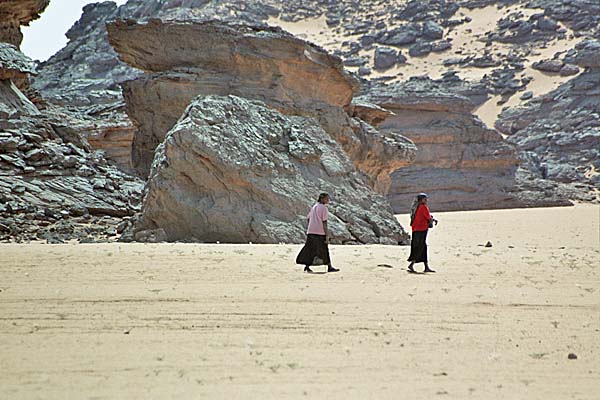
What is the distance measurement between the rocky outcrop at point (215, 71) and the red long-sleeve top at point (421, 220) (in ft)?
25.0

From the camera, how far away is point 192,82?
15156 millimetres

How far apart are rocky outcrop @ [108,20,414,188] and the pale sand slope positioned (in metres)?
7.57

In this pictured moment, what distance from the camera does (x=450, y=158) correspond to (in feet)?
92.5

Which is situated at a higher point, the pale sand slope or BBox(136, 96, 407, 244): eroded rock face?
BBox(136, 96, 407, 244): eroded rock face

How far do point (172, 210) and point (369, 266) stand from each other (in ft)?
12.7

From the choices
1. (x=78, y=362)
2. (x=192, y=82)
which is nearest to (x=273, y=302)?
(x=78, y=362)

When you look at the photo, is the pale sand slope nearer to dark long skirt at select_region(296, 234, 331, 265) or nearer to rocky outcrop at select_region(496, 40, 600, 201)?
dark long skirt at select_region(296, 234, 331, 265)

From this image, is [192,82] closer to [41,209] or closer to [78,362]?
[41,209]

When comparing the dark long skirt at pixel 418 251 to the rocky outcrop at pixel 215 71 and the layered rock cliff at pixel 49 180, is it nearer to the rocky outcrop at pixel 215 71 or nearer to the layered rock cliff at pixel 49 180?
the layered rock cliff at pixel 49 180

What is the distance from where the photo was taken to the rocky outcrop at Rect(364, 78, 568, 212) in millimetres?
27484

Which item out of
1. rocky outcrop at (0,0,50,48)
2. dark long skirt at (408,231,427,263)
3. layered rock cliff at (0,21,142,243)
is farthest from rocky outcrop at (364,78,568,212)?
dark long skirt at (408,231,427,263)

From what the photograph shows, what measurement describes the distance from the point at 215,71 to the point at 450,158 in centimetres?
1508

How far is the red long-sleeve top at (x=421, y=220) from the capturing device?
787 cm

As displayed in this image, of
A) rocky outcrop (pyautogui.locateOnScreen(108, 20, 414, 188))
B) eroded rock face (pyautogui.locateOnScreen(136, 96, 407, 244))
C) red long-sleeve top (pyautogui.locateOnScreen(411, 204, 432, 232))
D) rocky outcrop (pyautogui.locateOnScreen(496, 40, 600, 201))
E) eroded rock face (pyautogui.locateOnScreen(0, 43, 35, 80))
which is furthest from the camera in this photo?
rocky outcrop (pyautogui.locateOnScreen(496, 40, 600, 201))
